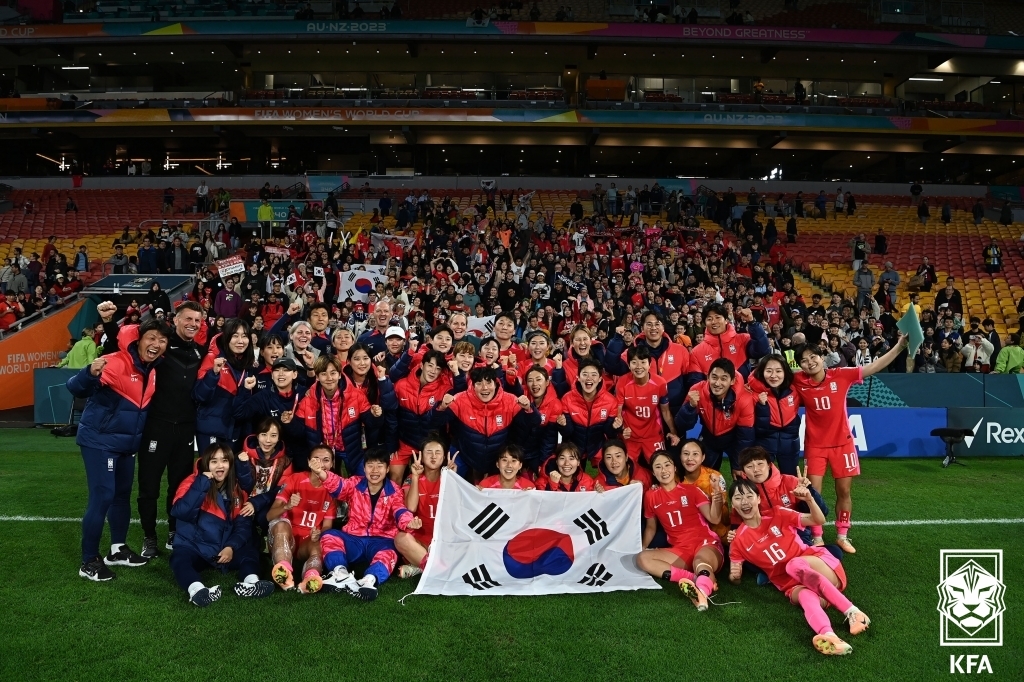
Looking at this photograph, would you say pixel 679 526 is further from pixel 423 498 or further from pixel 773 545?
pixel 423 498

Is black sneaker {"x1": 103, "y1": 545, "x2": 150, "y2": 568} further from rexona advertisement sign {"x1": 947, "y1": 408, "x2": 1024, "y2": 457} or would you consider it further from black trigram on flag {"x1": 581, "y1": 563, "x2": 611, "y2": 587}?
rexona advertisement sign {"x1": 947, "y1": 408, "x2": 1024, "y2": 457}

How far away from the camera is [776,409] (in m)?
6.78

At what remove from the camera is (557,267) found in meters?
16.6

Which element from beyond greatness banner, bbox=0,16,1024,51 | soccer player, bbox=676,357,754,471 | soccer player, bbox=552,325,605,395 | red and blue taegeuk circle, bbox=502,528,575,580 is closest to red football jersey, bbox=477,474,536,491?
red and blue taegeuk circle, bbox=502,528,575,580

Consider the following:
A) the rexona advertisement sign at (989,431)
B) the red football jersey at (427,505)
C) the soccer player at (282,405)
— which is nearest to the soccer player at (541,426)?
the red football jersey at (427,505)

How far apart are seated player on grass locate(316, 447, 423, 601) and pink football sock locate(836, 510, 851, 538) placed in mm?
3871

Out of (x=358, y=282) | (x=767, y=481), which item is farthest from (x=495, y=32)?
(x=767, y=481)

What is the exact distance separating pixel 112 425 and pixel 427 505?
102 inches

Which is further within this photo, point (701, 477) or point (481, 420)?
→ point (481, 420)

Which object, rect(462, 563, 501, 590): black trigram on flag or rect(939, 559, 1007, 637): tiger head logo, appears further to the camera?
rect(462, 563, 501, 590): black trigram on flag

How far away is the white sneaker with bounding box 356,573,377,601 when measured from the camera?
5469 millimetres

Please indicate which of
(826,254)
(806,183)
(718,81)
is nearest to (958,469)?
(826,254)

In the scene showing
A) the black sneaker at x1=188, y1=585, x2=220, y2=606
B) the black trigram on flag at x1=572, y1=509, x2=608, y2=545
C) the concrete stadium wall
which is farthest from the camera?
the concrete stadium wall

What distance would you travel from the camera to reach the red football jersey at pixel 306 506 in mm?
6178
